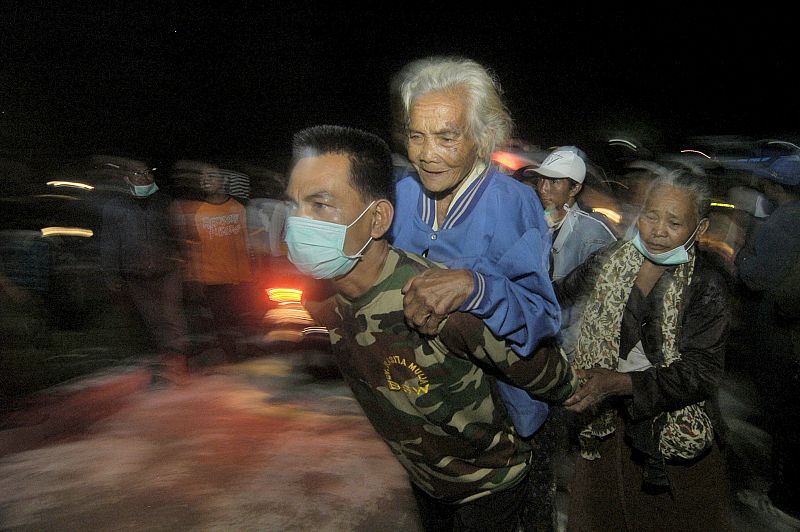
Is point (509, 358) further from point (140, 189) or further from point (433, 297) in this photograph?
point (140, 189)

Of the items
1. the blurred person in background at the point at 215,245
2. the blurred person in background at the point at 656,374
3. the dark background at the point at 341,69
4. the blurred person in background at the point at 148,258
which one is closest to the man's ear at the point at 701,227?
the blurred person in background at the point at 656,374

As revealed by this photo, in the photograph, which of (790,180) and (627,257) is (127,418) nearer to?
(627,257)

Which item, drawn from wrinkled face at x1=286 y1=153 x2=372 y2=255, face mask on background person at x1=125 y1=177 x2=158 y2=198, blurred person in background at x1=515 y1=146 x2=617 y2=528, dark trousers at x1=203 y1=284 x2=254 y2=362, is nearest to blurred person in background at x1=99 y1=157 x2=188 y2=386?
face mask on background person at x1=125 y1=177 x2=158 y2=198

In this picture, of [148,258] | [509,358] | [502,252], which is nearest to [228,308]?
[148,258]

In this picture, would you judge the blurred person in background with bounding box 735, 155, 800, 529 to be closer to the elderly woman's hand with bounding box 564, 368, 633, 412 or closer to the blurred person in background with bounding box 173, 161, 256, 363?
the elderly woman's hand with bounding box 564, 368, 633, 412

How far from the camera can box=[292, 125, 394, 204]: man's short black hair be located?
188 centimetres

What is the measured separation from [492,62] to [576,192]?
91.7 feet

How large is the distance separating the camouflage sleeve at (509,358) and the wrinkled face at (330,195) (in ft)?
1.48

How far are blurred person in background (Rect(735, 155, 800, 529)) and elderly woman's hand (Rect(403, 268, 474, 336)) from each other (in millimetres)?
2818

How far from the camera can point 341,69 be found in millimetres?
28922

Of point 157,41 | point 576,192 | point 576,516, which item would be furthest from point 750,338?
point 157,41

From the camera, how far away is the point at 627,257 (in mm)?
2574

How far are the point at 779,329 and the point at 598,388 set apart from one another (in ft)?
8.30

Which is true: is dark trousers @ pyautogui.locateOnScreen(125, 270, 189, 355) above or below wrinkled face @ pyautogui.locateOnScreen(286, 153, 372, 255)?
below
